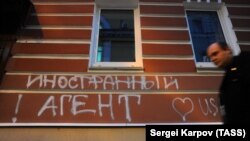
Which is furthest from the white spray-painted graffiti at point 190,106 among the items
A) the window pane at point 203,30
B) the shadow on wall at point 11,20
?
the shadow on wall at point 11,20

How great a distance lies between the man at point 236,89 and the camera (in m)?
1.94

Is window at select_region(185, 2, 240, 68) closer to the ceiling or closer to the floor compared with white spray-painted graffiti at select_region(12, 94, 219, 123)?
closer to the ceiling

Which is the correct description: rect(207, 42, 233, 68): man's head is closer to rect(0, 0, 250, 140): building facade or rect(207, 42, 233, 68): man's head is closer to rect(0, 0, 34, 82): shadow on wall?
rect(0, 0, 250, 140): building facade

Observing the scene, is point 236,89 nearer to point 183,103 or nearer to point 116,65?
point 183,103

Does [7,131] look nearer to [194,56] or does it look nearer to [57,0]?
[57,0]

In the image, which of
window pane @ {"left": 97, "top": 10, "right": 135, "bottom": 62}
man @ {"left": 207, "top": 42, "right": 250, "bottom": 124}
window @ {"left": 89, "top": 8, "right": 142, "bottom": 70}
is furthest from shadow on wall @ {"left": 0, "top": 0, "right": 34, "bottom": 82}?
man @ {"left": 207, "top": 42, "right": 250, "bottom": 124}

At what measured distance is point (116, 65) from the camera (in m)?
4.39

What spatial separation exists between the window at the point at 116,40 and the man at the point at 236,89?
7.23ft

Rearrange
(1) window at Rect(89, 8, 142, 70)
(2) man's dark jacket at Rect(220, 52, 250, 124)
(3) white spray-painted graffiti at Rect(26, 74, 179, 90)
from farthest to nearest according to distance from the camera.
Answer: (1) window at Rect(89, 8, 142, 70)
(3) white spray-painted graffiti at Rect(26, 74, 179, 90)
(2) man's dark jacket at Rect(220, 52, 250, 124)

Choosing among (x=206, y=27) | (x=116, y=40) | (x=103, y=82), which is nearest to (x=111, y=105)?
(x=103, y=82)

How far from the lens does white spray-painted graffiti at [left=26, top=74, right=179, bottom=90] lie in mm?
4066

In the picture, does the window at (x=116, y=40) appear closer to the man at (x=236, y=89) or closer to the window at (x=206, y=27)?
the window at (x=206, y=27)

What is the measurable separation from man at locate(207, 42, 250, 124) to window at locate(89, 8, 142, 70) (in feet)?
7.23

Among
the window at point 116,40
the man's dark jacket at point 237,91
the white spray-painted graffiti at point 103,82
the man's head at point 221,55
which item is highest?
the window at point 116,40
